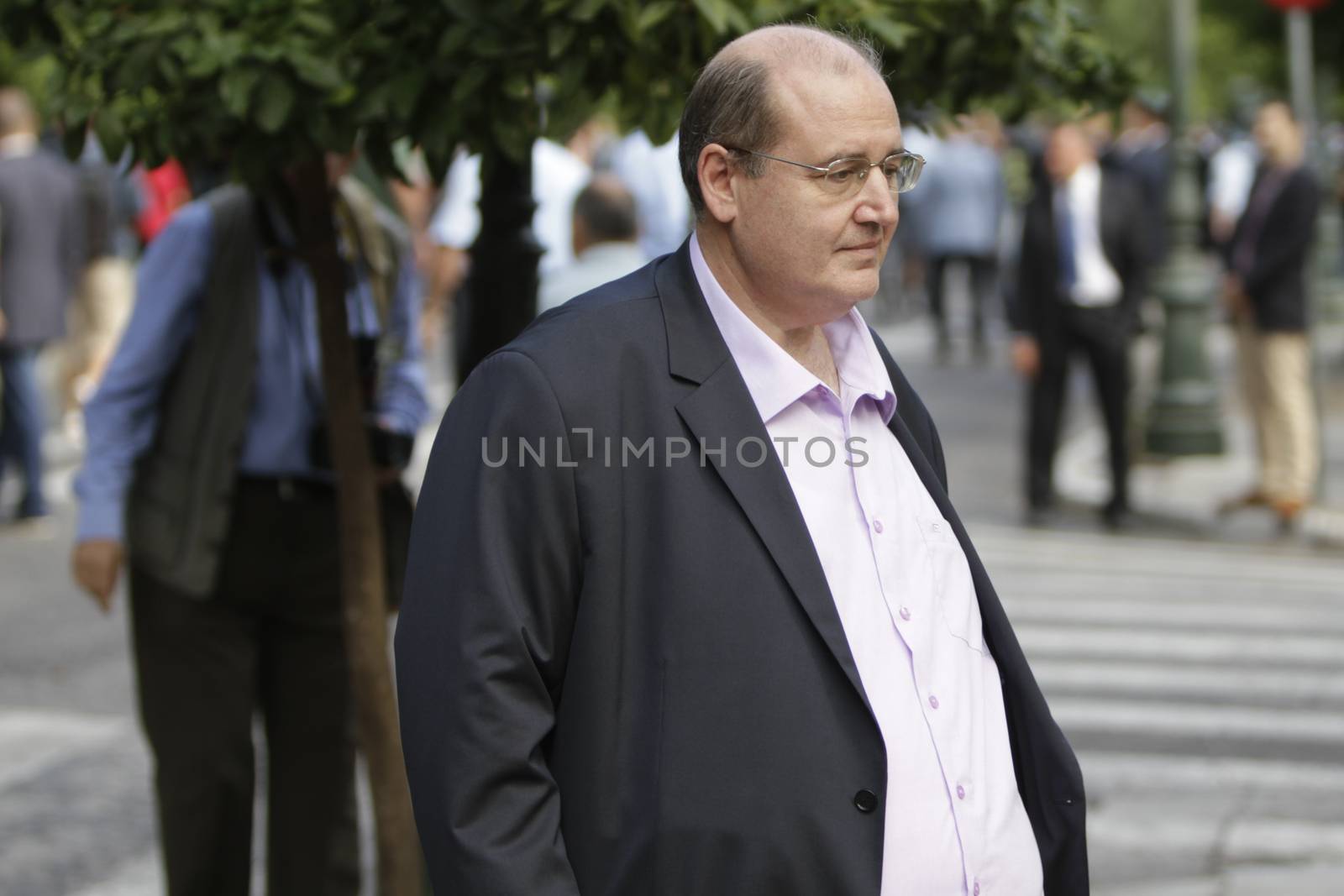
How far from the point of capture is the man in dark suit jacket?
218cm

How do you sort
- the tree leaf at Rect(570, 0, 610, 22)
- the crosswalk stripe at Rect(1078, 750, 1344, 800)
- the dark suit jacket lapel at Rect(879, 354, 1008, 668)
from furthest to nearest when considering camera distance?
the crosswalk stripe at Rect(1078, 750, 1344, 800) → the tree leaf at Rect(570, 0, 610, 22) → the dark suit jacket lapel at Rect(879, 354, 1008, 668)

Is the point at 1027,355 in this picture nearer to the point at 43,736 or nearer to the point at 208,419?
the point at 43,736

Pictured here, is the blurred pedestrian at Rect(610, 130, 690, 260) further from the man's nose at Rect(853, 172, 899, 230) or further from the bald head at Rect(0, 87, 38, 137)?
the man's nose at Rect(853, 172, 899, 230)

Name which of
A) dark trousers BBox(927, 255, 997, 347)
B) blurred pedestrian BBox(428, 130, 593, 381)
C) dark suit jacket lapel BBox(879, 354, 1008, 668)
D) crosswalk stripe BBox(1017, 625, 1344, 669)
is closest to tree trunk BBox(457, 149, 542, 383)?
dark suit jacket lapel BBox(879, 354, 1008, 668)

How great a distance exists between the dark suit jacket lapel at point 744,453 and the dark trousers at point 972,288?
635 inches

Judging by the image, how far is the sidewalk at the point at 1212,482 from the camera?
414 inches

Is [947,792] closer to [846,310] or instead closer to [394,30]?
[846,310]

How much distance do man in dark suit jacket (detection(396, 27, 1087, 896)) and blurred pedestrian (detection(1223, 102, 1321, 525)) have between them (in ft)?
27.7

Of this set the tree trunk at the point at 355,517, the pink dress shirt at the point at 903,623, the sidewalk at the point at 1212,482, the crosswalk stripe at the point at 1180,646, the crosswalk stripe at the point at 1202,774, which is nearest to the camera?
the pink dress shirt at the point at 903,623

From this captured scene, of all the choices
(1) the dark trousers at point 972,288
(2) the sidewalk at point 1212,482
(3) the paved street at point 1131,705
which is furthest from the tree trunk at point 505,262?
(1) the dark trousers at point 972,288

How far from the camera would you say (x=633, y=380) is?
7.55 ft

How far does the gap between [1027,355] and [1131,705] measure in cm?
394

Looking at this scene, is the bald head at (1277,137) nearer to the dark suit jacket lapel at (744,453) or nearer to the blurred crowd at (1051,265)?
the blurred crowd at (1051,265)

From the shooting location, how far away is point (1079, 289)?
1041 cm
